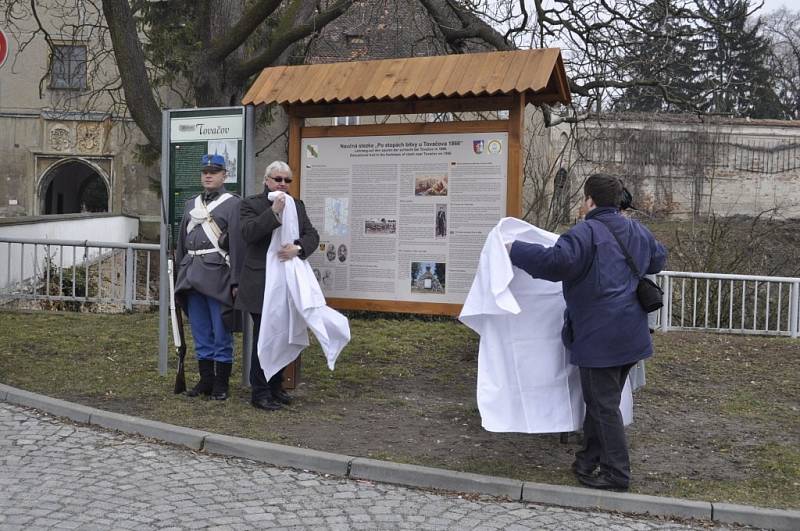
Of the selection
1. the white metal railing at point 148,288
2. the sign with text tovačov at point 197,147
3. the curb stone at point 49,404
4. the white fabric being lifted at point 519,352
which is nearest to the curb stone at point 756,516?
the white fabric being lifted at point 519,352

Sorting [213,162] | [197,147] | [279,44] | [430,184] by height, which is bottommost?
[430,184]

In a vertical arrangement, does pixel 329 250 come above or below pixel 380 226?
below

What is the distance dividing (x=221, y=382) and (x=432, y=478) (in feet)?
8.47

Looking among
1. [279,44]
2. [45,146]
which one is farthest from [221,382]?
[45,146]

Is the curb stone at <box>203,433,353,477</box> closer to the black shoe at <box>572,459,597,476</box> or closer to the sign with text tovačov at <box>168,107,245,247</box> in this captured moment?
the black shoe at <box>572,459,597,476</box>

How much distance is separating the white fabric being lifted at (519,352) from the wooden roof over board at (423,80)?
144cm

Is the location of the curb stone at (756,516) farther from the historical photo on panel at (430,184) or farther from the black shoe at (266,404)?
the black shoe at (266,404)

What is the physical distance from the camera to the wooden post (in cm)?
699

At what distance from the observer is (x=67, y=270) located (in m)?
13.9

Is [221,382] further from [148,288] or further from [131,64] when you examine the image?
[131,64]

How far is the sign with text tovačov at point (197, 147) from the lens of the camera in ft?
25.4

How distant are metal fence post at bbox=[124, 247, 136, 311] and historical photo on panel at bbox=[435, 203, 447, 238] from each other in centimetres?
723

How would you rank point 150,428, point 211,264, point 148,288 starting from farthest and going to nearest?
1. point 148,288
2. point 211,264
3. point 150,428

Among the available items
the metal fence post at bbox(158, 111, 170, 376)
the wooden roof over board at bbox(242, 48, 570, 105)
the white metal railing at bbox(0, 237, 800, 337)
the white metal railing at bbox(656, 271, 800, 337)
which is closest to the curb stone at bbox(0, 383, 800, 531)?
the metal fence post at bbox(158, 111, 170, 376)
